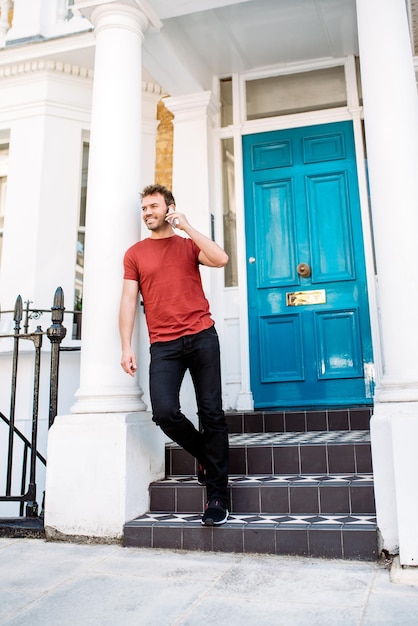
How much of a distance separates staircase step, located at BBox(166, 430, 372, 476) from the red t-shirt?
1.02 meters

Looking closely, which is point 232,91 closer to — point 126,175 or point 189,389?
point 126,175

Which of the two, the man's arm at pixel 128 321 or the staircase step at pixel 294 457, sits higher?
the man's arm at pixel 128 321

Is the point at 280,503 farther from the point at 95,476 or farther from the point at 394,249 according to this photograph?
the point at 394,249

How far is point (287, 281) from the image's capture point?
17.3ft

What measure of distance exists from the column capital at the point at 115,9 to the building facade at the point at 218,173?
0.01m

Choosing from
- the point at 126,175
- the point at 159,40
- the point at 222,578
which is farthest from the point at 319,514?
the point at 159,40

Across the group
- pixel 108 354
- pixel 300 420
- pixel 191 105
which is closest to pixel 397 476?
pixel 108 354

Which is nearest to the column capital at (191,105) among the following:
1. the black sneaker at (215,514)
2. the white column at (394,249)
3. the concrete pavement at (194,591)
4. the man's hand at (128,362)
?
the white column at (394,249)

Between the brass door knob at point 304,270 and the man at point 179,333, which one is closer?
the man at point 179,333

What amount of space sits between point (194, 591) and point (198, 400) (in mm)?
1103

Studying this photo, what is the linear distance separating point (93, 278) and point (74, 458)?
3.84 feet

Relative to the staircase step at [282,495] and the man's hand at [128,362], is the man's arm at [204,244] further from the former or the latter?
the staircase step at [282,495]

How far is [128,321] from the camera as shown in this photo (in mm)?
3354

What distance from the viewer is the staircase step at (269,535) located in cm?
271
